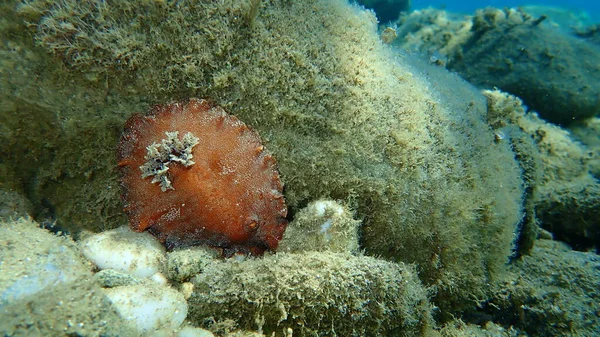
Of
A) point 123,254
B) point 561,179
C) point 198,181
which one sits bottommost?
point 123,254

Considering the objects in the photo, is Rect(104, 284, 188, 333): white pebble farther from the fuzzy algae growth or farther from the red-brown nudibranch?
the red-brown nudibranch

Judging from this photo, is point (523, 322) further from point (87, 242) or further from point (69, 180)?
point (69, 180)

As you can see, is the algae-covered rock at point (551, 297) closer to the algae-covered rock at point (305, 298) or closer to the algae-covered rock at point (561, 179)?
the algae-covered rock at point (561, 179)

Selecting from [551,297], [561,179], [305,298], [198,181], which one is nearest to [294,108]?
[198,181]

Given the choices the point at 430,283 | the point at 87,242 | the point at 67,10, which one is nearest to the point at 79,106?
the point at 67,10

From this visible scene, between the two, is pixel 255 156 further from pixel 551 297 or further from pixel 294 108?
pixel 551 297

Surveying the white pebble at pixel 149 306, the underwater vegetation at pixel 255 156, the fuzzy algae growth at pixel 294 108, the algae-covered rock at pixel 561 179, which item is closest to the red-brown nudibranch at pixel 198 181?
the underwater vegetation at pixel 255 156
